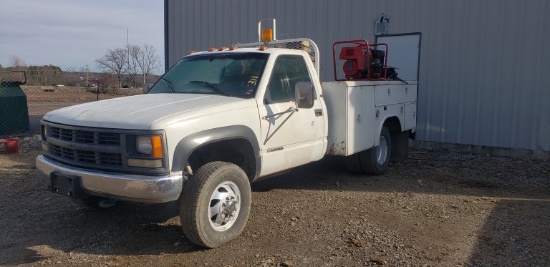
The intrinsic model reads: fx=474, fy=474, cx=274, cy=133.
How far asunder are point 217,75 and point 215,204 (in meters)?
1.63

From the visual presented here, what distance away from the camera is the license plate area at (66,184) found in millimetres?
4199

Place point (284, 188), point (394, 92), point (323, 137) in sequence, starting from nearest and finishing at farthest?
point (323, 137) → point (284, 188) → point (394, 92)

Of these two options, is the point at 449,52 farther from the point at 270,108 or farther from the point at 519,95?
the point at 270,108

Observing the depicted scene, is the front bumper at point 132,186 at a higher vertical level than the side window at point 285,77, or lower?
lower

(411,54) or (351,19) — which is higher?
(351,19)

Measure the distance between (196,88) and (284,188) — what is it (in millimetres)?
2129

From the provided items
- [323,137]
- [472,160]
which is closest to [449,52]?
[472,160]

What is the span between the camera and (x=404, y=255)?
4309mm

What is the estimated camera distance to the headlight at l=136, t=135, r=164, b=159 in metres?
3.94

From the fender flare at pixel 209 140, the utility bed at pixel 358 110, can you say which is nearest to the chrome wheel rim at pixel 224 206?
the fender flare at pixel 209 140

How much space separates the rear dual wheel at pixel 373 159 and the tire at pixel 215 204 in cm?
305

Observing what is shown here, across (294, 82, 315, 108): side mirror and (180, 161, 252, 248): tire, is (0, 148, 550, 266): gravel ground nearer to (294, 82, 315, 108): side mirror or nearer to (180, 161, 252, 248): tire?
(180, 161, 252, 248): tire

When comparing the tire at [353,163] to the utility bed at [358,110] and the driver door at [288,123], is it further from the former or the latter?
the driver door at [288,123]

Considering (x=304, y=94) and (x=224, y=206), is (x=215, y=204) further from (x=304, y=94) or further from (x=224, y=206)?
(x=304, y=94)
